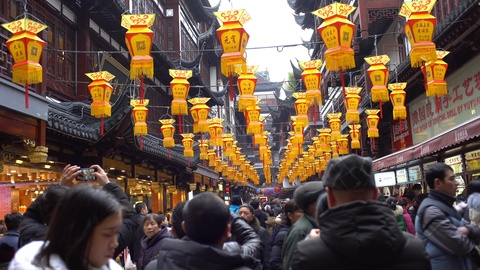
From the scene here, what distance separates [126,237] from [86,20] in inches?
547

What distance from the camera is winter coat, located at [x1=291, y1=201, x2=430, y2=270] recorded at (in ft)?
6.63

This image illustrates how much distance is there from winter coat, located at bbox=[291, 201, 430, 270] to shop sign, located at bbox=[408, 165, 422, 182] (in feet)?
54.9

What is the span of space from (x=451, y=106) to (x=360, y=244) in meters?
14.8

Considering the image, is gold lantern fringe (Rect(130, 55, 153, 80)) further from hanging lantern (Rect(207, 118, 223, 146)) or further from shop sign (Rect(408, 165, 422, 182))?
shop sign (Rect(408, 165, 422, 182))

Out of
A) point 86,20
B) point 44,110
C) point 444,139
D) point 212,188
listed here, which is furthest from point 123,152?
point 212,188

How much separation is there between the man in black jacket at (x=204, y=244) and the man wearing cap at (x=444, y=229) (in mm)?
1647

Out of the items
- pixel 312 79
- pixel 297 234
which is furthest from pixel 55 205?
pixel 312 79

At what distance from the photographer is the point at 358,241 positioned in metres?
2.02

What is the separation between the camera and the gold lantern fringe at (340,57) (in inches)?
395

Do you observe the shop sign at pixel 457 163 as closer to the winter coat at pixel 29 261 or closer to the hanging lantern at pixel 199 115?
the hanging lantern at pixel 199 115

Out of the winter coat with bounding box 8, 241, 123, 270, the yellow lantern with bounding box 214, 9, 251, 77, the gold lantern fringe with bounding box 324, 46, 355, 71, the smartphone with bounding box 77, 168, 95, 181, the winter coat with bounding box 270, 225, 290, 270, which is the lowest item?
Result: the winter coat with bounding box 270, 225, 290, 270

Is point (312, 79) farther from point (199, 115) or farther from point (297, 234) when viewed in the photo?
point (297, 234)

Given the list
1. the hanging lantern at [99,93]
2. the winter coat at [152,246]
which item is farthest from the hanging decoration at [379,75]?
the winter coat at [152,246]

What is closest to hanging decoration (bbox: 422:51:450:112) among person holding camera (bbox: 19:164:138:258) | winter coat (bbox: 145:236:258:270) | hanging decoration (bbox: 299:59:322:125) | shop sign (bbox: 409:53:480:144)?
shop sign (bbox: 409:53:480:144)
